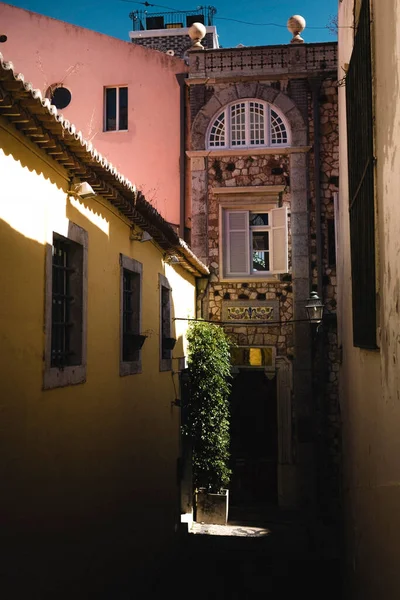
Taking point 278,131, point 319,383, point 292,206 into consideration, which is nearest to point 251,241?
point 292,206

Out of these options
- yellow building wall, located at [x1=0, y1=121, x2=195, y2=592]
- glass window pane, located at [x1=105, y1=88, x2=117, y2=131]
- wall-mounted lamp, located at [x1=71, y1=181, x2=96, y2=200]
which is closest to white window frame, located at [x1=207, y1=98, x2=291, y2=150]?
glass window pane, located at [x1=105, y1=88, x2=117, y2=131]

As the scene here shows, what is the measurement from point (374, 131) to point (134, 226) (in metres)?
4.71

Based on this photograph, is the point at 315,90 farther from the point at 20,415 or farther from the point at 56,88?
the point at 20,415

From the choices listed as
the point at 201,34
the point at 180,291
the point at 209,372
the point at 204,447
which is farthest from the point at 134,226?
the point at 201,34

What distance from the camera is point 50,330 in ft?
19.0

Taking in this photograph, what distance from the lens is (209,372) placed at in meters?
13.7

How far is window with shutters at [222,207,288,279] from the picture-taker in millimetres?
15148

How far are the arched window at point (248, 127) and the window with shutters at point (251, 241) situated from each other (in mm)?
1639

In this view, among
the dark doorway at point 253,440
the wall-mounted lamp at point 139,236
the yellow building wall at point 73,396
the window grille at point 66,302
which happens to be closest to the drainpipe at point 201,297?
the dark doorway at point 253,440

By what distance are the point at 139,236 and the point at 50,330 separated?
366cm

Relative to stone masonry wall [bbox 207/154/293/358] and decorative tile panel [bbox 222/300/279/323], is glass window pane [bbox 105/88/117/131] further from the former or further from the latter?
decorative tile panel [bbox 222/300/279/323]

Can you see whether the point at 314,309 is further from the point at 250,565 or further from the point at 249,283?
the point at 250,565

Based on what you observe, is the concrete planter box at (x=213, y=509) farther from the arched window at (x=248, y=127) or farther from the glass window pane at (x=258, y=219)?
the arched window at (x=248, y=127)

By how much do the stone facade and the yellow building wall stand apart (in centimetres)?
472
